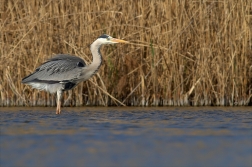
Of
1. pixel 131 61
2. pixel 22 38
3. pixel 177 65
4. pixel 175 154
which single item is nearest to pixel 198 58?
pixel 177 65

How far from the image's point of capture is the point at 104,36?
10.3 metres

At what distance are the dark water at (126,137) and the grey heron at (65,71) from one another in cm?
40

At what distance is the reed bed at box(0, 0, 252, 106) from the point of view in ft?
34.7

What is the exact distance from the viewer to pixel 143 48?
1083cm

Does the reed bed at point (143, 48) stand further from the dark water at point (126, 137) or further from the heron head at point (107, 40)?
the dark water at point (126, 137)

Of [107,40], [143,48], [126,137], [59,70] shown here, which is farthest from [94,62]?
[126,137]

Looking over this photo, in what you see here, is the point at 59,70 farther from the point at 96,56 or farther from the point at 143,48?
the point at 143,48

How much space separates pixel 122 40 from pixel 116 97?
3.32 feet

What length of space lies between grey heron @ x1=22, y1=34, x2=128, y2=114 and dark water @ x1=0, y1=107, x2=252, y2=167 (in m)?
0.40

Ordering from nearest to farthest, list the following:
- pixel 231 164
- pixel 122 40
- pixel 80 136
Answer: pixel 231 164
pixel 80 136
pixel 122 40

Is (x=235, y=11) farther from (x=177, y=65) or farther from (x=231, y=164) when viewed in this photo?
(x=231, y=164)

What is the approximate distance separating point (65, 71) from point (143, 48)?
4.31 ft

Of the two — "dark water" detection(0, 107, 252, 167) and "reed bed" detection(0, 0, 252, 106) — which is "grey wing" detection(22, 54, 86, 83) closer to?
"reed bed" detection(0, 0, 252, 106)

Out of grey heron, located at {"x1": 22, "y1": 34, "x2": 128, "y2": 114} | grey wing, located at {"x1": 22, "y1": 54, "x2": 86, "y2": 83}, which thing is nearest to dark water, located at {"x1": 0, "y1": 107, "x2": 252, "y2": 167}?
grey heron, located at {"x1": 22, "y1": 34, "x2": 128, "y2": 114}
